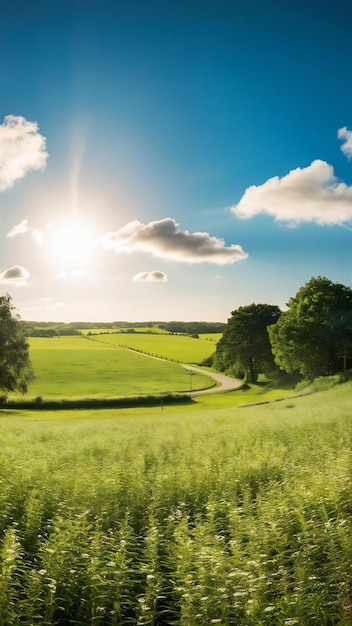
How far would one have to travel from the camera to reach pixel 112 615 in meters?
5.33

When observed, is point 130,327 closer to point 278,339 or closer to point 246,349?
point 246,349

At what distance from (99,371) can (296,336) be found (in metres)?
19.9

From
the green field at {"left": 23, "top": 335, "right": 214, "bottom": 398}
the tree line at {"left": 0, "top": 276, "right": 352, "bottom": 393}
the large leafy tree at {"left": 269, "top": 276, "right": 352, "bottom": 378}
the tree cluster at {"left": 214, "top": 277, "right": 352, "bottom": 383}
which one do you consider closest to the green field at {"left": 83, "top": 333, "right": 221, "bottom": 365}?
the green field at {"left": 23, "top": 335, "right": 214, "bottom": 398}

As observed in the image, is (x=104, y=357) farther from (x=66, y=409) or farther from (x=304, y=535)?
(x=304, y=535)

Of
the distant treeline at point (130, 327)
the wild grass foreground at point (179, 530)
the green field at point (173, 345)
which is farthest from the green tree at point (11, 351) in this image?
the wild grass foreground at point (179, 530)

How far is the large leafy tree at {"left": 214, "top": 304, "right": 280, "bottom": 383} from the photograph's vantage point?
41406mm

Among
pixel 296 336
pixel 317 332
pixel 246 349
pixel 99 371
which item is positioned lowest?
pixel 99 371

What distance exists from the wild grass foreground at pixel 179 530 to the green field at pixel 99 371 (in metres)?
26.0

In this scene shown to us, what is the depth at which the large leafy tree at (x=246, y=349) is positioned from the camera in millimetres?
41406

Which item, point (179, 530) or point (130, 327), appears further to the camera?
point (130, 327)

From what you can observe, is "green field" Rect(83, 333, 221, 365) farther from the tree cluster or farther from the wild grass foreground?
the wild grass foreground

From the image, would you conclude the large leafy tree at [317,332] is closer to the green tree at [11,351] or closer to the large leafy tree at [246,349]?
the large leafy tree at [246,349]

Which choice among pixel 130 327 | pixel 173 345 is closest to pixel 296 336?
pixel 173 345

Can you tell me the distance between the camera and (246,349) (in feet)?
136
